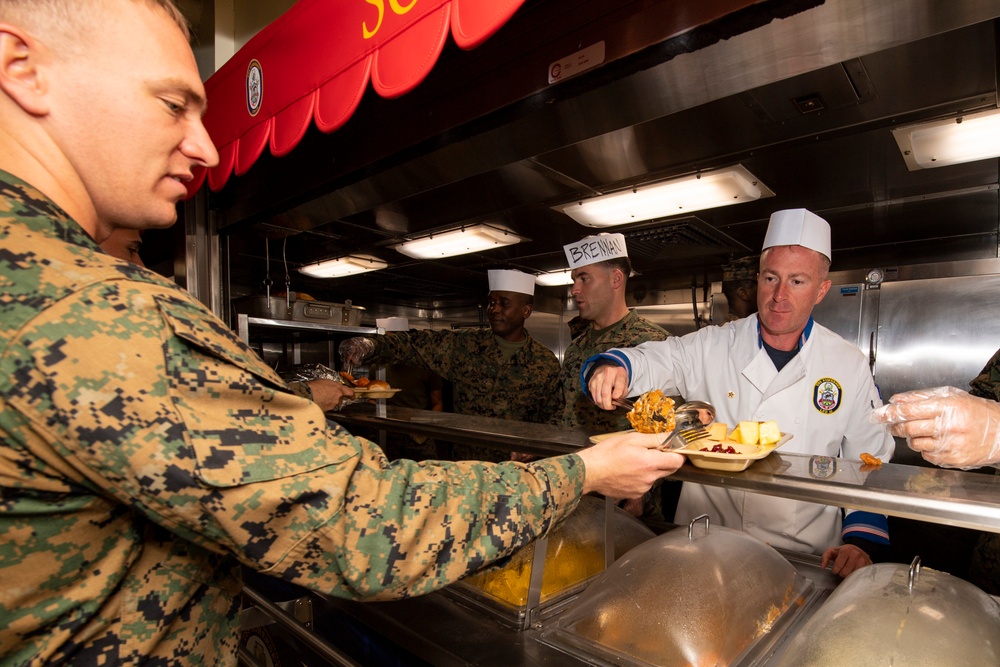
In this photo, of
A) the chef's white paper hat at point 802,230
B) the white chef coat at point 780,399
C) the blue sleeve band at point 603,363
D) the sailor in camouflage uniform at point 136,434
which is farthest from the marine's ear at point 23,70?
the chef's white paper hat at point 802,230

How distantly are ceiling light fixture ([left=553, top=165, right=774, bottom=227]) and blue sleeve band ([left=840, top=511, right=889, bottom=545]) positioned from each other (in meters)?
1.75

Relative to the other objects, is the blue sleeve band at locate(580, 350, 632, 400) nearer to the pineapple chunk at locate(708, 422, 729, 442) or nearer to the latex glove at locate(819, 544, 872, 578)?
the pineapple chunk at locate(708, 422, 729, 442)

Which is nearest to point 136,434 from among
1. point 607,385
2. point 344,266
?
point 607,385

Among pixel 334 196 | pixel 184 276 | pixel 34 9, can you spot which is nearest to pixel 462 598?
pixel 34 9

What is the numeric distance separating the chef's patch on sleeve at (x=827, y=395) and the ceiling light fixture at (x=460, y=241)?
97.2 inches

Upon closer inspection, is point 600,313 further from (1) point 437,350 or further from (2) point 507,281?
(1) point 437,350

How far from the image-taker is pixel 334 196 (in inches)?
113

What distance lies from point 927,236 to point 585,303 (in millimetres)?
3227

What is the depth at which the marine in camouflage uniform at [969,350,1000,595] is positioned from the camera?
6.80 feet

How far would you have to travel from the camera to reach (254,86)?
98.0 inches

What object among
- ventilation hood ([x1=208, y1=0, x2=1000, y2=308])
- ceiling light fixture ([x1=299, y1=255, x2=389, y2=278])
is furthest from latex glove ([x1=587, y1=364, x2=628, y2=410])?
ceiling light fixture ([x1=299, y1=255, x2=389, y2=278])

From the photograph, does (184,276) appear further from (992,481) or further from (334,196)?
(992,481)

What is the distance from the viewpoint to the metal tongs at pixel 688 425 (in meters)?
1.23

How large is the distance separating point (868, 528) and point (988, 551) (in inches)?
43.3
